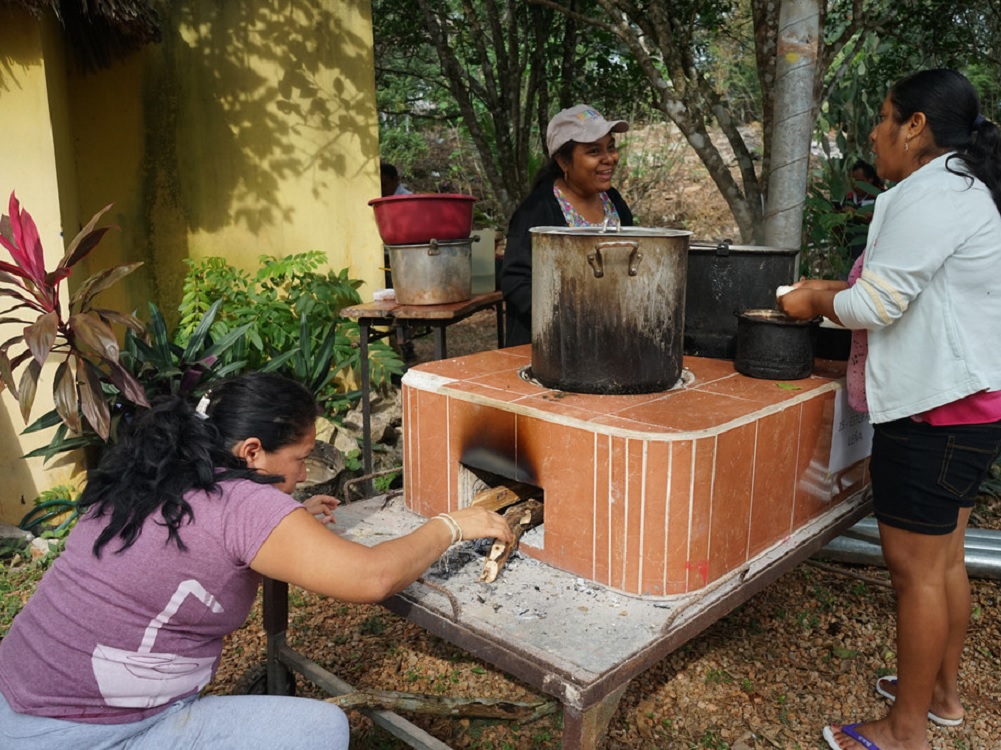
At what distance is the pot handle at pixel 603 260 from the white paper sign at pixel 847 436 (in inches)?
31.0

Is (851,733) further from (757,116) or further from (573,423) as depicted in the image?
(757,116)

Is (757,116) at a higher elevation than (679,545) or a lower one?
higher

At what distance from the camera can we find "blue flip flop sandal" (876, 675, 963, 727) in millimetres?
2604

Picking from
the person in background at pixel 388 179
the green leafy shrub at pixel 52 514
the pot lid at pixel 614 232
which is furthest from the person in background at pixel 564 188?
the person in background at pixel 388 179

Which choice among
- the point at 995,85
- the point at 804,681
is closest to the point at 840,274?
the point at 804,681

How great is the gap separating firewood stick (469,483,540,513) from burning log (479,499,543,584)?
1.6 inches

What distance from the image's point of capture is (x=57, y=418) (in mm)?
3961

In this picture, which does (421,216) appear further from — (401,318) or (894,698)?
(894,698)

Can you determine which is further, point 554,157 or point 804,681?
point 554,157

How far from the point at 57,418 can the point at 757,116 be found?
1218 centimetres

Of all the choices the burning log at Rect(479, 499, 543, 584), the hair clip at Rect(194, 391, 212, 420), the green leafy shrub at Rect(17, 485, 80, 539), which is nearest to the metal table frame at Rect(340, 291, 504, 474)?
the green leafy shrub at Rect(17, 485, 80, 539)

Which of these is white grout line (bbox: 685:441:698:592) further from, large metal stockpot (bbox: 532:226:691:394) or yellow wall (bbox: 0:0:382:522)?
yellow wall (bbox: 0:0:382:522)

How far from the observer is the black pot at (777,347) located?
2.45 m

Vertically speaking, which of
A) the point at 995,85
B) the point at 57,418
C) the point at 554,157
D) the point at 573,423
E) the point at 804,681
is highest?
the point at 995,85
